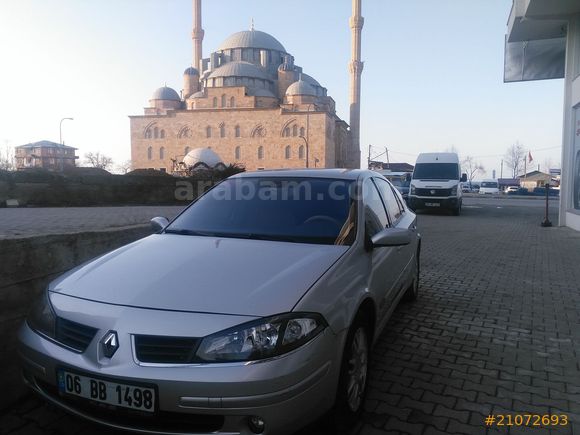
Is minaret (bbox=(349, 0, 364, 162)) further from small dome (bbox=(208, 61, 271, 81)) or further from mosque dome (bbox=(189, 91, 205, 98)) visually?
mosque dome (bbox=(189, 91, 205, 98))

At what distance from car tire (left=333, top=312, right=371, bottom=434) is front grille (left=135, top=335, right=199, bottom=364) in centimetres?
87

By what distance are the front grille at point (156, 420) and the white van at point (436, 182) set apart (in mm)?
18953

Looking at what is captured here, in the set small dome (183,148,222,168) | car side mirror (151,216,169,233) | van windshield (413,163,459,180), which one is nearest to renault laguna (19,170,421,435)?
car side mirror (151,216,169,233)

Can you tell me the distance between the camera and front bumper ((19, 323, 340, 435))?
2.07 m

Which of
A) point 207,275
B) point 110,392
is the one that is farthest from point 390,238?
point 110,392

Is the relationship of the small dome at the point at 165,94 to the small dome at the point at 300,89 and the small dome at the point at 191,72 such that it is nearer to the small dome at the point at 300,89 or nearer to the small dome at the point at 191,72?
the small dome at the point at 191,72

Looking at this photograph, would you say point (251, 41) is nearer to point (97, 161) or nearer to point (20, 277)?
point (97, 161)

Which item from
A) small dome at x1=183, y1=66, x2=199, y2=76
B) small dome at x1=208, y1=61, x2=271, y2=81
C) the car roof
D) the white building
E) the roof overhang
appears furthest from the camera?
A: small dome at x1=183, y1=66, x2=199, y2=76

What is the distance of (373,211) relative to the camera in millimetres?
3834

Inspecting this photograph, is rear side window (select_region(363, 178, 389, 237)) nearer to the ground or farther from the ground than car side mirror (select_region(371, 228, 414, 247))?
farther from the ground

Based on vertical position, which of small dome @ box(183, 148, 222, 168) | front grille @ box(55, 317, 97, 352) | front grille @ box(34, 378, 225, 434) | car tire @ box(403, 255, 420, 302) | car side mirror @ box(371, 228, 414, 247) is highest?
small dome @ box(183, 148, 222, 168)

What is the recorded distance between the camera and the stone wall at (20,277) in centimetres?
318

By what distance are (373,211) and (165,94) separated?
297 ft

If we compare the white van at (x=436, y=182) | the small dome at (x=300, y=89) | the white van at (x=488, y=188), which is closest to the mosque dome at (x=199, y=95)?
the small dome at (x=300, y=89)
